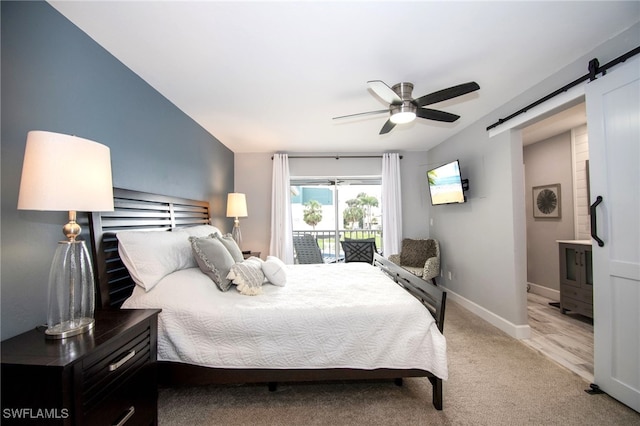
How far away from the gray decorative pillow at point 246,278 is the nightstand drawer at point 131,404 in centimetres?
70

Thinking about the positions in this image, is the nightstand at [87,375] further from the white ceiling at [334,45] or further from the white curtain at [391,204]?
the white curtain at [391,204]

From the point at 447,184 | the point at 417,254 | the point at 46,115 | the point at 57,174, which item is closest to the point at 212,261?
the point at 57,174

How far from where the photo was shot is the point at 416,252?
14.5 ft

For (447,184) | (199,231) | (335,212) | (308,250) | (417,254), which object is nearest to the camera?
(199,231)

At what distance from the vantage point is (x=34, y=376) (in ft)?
3.25

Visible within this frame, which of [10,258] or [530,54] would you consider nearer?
[10,258]

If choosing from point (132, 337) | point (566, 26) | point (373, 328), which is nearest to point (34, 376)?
point (132, 337)

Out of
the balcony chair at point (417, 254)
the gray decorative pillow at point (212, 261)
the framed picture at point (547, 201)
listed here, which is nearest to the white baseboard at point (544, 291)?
the framed picture at point (547, 201)

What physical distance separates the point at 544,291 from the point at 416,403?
12.1 feet

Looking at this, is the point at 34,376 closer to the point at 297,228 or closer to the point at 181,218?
the point at 181,218

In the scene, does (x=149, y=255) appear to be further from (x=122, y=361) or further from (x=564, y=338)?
(x=564, y=338)

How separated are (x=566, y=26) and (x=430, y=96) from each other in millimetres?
871

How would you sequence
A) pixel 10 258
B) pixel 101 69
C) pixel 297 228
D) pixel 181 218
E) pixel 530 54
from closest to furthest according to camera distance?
pixel 10 258
pixel 101 69
pixel 530 54
pixel 181 218
pixel 297 228

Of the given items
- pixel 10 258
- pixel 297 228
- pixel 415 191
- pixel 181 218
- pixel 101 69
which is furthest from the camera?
pixel 297 228
